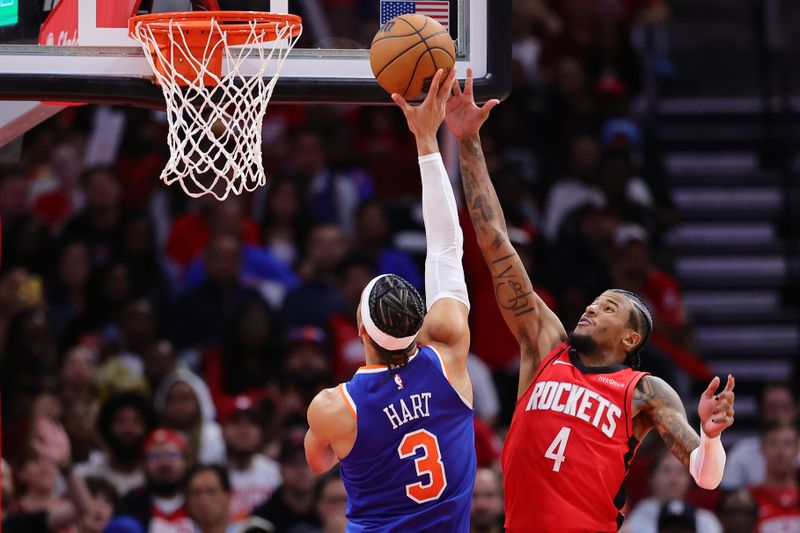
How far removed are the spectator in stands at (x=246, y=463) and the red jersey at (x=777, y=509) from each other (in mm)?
3038

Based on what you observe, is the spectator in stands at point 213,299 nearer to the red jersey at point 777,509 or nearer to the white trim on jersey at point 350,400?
the red jersey at point 777,509

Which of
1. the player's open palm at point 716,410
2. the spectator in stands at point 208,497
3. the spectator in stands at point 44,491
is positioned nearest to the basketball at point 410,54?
the player's open palm at point 716,410

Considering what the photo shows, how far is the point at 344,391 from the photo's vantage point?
553 centimetres

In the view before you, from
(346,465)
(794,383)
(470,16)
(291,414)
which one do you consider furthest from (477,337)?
(346,465)

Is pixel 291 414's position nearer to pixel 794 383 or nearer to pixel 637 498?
pixel 637 498

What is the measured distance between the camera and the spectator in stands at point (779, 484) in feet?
31.1

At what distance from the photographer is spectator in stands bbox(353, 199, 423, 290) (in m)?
10.8

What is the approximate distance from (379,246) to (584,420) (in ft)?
16.7

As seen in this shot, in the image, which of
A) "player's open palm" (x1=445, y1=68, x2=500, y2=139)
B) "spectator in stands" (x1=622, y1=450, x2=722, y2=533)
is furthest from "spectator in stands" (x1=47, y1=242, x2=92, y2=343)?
"player's open palm" (x1=445, y1=68, x2=500, y2=139)

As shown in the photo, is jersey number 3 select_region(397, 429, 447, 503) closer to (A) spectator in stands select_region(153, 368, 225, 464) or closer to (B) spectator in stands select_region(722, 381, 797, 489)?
(A) spectator in stands select_region(153, 368, 225, 464)

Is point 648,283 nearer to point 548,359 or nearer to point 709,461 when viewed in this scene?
point 548,359

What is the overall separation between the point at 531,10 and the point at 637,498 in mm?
5735

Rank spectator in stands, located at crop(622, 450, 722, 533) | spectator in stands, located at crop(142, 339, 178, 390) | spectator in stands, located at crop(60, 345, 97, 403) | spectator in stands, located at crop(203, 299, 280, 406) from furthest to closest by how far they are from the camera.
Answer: spectator in stands, located at crop(203, 299, 280, 406) < spectator in stands, located at crop(142, 339, 178, 390) < spectator in stands, located at crop(60, 345, 97, 403) < spectator in stands, located at crop(622, 450, 722, 533)

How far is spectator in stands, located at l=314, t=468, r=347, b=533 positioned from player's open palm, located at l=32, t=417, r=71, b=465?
149 centimetres
